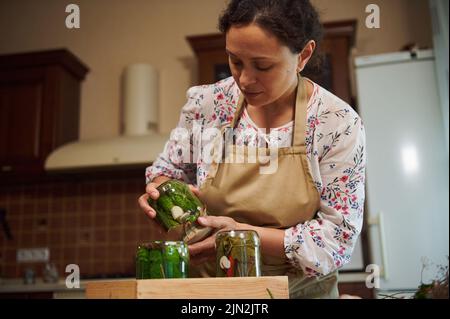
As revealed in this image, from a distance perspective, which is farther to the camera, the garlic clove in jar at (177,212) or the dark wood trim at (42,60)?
the dark wood trim at (42,60)

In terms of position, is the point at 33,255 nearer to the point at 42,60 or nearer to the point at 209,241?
the point at 42,60

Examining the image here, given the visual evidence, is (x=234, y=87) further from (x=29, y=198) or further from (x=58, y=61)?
(x=29, y=198)

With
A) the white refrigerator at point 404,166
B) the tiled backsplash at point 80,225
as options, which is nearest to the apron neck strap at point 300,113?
the white refrigerator at point 404,166

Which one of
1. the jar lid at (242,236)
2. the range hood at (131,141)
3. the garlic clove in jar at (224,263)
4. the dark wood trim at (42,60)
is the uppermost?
the dark wood trim at (42,60)

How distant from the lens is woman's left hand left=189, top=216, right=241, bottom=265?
66 cm

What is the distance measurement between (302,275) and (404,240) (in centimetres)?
131

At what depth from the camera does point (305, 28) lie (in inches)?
28.5

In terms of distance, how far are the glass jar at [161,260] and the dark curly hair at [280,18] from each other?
31cm

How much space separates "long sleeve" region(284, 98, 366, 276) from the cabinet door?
2.08m

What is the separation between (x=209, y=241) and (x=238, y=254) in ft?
0.36

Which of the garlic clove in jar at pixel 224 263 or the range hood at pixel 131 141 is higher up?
the range hood at pixel 131 141

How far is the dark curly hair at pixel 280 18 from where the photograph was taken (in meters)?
0.68

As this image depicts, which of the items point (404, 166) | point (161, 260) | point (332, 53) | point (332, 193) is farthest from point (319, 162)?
point (332, 53)

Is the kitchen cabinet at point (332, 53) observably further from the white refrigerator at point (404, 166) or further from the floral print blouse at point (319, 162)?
the floral print blouse at point (319, 162)
